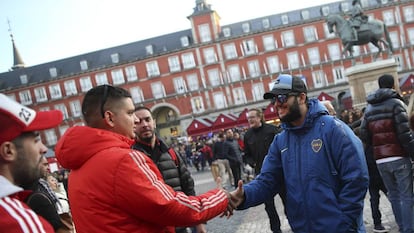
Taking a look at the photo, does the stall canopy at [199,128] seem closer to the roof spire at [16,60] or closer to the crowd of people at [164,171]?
the crowd of people at [164,171]

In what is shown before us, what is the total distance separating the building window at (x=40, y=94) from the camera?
170 ft

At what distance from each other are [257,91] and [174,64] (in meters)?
10.9

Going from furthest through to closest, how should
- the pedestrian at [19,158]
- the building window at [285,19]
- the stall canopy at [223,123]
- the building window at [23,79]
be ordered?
the building window at [23,79], the building window at [285,19], the stall canopy at [223,123], the pedestrian at [19,158]

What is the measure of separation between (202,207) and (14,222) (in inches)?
40.8

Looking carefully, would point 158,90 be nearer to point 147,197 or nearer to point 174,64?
point 174,64

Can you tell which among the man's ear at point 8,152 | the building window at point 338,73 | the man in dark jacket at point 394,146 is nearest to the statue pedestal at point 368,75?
the man in dark jacket at point 394,146

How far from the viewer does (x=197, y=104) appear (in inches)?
1923

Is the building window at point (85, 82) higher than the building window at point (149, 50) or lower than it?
lower

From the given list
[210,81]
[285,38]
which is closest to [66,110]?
[210,81]

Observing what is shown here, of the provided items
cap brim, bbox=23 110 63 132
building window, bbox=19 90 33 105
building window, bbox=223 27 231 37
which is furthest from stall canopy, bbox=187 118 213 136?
building window, bbox=19 90 33 105

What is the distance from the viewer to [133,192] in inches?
72.0

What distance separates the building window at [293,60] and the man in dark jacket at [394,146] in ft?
147

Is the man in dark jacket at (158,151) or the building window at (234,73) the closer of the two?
the man in dark jacket at (158,151)

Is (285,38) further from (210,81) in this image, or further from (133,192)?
(133,192)
